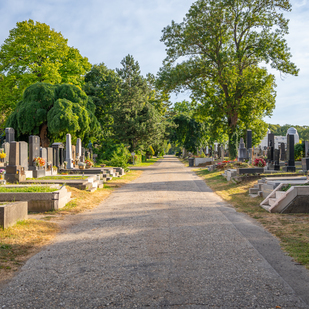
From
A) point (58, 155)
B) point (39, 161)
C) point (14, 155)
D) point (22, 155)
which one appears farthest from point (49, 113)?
point (14, 155)

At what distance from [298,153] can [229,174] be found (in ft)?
42.5

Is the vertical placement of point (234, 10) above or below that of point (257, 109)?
above

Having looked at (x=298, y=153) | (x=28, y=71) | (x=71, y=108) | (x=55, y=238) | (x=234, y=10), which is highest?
(x=234, y=10)

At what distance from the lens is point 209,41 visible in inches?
987

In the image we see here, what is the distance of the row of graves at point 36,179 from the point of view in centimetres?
675

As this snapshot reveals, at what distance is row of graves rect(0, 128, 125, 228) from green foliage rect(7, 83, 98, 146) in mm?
1650

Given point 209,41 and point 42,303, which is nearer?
point 42,303

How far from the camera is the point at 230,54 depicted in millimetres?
24656

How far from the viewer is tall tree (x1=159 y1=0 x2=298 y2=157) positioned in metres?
24.4

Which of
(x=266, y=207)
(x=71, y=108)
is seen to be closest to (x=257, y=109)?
(x=71, y=108)

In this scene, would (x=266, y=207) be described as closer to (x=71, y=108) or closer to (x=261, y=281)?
(x=261, y=281)

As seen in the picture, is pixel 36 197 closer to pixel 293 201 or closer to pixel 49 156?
pixel 293 201

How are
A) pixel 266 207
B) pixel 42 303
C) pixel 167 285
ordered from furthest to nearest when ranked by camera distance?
pixel 266 207
pixel 167 285
pixel 42 303

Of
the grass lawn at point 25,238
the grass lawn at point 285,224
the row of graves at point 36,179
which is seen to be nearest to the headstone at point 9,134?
the row of graves at point 36,179
